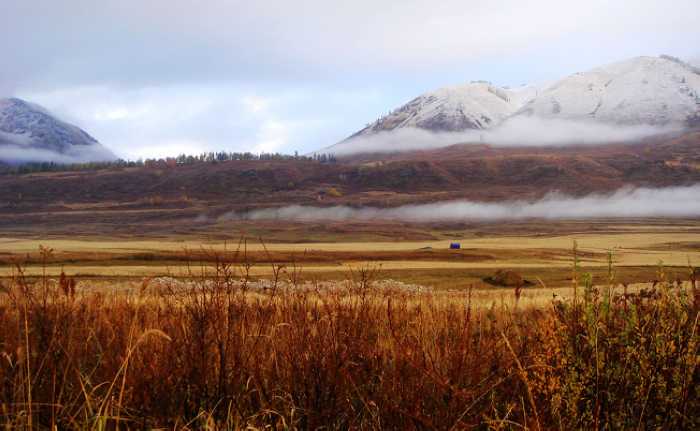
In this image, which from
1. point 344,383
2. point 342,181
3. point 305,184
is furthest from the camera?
point 342,181

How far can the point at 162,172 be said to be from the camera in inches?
7037

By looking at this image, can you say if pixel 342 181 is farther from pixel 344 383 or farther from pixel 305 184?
pixel 344 383

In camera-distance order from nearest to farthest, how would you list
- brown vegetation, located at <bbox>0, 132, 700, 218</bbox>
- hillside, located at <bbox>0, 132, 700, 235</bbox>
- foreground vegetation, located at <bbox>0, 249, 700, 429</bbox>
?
1. foreground vegetation, located at <bbox>0, 249, 700, 429</bbox>
2. hillside, located at <bbox>0, 132, 700, 235</bbox>
3. brown vegetation, located at <bbox>0, 132, 700, 218</bbox>

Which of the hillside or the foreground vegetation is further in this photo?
the hillside

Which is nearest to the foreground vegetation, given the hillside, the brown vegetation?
the hillside

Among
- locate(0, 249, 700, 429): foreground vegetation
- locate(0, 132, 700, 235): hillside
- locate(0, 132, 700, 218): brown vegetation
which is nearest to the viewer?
locate(0, 249, 700, 429): foreground vegetation

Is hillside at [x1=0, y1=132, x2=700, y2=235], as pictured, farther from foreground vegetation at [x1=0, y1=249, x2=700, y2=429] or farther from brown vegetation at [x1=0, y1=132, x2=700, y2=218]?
foreground vegetation at [x1=0, y1=249, x2=700, y2=429]

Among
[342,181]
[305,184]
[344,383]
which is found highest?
[342,181]

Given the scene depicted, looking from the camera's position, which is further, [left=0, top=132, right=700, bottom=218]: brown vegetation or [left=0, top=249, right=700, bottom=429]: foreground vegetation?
[left=0, top=132, right=700, bottom=218]: brown vegetation

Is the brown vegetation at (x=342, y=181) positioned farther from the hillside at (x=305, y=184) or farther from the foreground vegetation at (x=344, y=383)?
the foreground vegetation at (x=344, y=383)

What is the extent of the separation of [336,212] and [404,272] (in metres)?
93.0

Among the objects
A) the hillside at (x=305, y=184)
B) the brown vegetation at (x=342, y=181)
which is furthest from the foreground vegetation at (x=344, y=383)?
the brown vegetation at (x=342, y=181)

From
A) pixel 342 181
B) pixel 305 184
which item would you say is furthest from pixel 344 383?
pixel 342 181

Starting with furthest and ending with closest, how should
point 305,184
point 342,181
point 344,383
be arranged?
1. point 342,181
2. point 305,184
3. point 344,383
